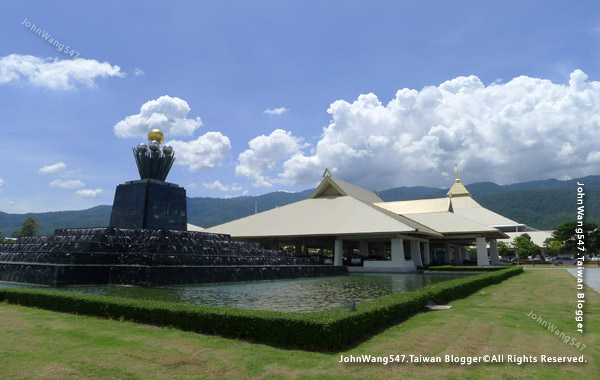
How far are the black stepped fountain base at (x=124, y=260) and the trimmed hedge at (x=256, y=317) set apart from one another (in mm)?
4857

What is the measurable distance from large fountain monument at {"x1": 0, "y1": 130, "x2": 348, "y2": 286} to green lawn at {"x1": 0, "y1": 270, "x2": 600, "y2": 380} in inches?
250

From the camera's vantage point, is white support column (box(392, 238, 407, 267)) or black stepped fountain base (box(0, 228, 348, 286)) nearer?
black stepped fountain base (box(0, 228, 348, 286))

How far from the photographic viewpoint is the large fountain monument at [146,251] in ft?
46.1

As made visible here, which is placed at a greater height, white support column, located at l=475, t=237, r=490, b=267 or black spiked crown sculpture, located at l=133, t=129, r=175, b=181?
black spiked crown sculpture, located at l=133, t=129, r=175, b=181

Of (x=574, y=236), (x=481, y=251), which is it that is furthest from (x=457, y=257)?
(x=574, y=236)

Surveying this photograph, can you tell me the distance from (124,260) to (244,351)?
38.4 ft

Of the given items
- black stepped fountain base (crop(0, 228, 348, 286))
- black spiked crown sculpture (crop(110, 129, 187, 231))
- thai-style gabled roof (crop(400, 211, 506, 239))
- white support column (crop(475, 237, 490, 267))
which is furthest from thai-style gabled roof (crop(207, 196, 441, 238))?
black spiked crown sculpture (crop(110, 129, 187, 231))

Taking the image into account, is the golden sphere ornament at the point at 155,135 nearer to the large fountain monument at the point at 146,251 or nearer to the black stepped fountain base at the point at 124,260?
the large fountain monument at the point at 146,251

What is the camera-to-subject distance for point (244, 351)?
17.7 feet

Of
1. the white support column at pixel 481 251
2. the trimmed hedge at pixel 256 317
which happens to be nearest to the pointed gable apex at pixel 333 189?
the white support column at pixel 481 251

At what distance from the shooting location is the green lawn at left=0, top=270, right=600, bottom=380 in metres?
4.51

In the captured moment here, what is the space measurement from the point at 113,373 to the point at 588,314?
9.54m

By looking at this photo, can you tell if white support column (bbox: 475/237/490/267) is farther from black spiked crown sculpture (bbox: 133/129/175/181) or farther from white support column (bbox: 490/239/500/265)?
black spiked crown sculpture (bbox: 133/129/175/181)

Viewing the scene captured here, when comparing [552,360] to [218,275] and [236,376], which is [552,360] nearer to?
[236,376]
